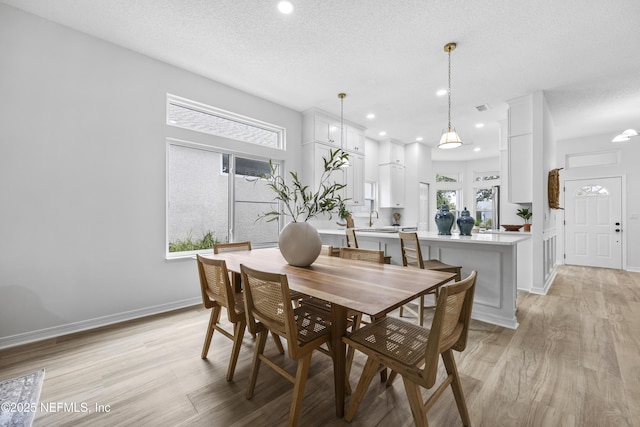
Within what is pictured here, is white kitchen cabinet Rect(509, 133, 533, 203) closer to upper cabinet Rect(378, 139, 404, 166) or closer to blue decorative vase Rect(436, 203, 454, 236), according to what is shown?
blue decorative vase Rect(436, 203, 454, 236)

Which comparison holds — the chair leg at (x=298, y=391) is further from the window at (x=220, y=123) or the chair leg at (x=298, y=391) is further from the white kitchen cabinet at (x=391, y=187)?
the white kitchen cabinet at (x=391, y=187)

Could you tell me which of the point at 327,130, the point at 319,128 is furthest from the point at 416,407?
the point at 327,130

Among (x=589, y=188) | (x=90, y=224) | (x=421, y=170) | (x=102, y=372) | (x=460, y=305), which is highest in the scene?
(x=421, y=170)

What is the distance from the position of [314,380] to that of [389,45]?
10.5ft

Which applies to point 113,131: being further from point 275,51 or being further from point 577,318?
point 577,318

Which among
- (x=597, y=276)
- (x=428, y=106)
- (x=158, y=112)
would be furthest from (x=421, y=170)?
(x=158, y=112)

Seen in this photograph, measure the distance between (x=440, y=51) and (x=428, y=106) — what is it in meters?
1.65

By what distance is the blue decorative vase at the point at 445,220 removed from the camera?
10.1 feet

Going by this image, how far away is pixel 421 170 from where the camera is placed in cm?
702

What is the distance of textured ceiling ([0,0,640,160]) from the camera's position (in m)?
2.36

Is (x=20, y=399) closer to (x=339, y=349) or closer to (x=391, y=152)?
(x=339, y=349)

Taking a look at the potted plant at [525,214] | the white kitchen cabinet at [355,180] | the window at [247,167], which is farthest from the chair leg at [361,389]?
the potted plant at [525,214]

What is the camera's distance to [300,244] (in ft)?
6.47

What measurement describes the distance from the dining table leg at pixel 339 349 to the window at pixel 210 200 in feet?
8.12
